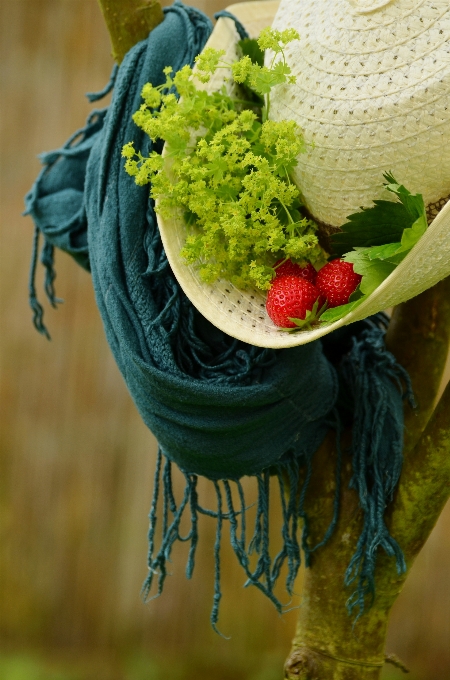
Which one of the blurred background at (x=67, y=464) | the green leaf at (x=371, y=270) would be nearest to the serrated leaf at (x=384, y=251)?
the green leaf at (x=371, y=270)

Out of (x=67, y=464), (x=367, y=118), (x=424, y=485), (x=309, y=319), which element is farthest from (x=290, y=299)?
(x=67, y=464)

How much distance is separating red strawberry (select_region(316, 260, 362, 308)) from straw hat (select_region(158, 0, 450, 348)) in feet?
0.11

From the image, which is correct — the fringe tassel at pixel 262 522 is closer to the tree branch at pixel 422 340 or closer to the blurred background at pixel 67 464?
the tree branch at pixel 422 340

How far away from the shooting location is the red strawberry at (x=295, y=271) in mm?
656

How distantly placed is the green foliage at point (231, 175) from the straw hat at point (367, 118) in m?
0.02

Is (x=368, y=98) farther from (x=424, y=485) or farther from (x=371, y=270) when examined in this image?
(x=424, y=485)

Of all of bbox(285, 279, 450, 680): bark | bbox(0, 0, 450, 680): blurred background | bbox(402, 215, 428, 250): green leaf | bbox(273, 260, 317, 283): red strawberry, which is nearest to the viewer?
bbox(402, 215, 428, 250): green leaf

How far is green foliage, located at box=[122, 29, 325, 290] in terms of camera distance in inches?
24.4

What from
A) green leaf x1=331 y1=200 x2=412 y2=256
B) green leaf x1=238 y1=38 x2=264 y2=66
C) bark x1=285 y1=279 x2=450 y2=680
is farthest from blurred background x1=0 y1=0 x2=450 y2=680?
green leaf x1=331 y1=200 x2=412 y2=256

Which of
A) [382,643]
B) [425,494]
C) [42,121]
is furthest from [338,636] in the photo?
[42,121]

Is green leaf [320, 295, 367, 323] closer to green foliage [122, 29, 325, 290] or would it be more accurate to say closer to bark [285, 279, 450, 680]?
green foliage [122, 29, 325, 290]

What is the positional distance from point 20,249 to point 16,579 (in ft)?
2.57

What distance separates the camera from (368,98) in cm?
58

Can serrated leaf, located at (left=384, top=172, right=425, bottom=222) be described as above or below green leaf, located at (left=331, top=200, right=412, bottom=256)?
above
